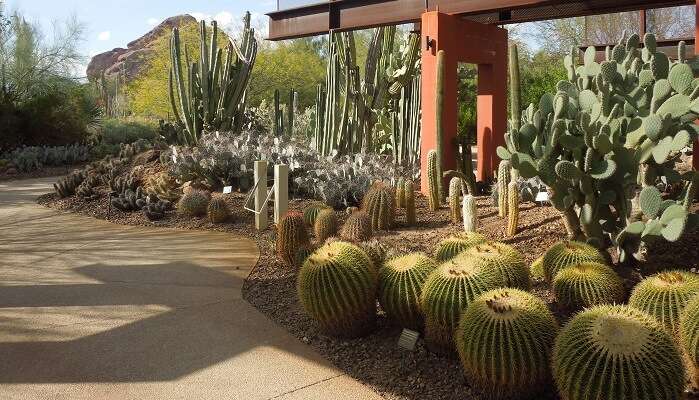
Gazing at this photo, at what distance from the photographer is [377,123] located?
14.6 m

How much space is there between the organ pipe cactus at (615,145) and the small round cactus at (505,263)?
1.03 metres

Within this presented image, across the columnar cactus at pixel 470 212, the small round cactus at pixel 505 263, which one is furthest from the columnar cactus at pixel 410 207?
the small round cactus at pixel 505 263

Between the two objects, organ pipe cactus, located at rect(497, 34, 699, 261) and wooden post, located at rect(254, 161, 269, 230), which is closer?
organ pipe cactus, located at rect(497, 34, 699, 261)

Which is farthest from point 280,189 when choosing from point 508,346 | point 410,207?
point 508,346

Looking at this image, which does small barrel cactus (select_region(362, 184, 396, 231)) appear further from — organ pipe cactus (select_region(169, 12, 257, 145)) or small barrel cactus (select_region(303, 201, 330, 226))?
organ pipe cactus (select_region(169, 12, 257, 145))

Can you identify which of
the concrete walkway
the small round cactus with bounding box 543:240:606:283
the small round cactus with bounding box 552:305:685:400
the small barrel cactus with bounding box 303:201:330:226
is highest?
the small barrel cactus with bounding box 303:201:330:226

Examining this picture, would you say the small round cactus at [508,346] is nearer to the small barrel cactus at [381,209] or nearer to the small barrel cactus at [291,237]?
the small barrel cactus at [291,237]

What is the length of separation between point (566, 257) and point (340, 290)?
170 cm

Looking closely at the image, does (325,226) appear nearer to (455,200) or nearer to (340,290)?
(455,200)

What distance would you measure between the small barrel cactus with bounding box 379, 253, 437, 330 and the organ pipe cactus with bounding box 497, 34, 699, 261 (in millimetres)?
1523

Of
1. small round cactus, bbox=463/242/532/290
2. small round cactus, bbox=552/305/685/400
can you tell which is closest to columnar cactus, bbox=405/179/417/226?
small round cactus, bbox=463/242/532/290

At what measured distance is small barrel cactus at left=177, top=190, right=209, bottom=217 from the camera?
8703 mm

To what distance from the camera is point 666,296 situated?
3.59 m

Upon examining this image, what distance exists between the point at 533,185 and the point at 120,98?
1864 inches
